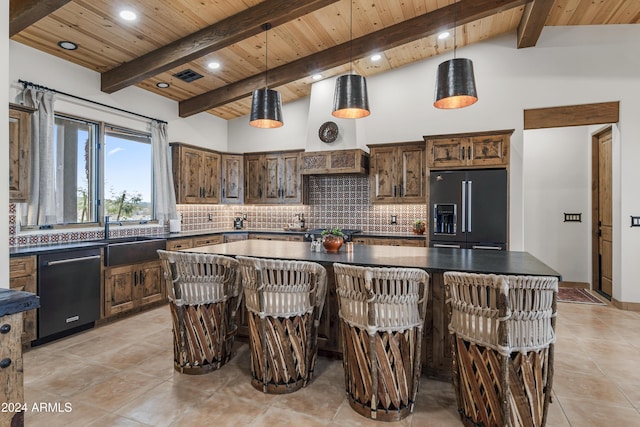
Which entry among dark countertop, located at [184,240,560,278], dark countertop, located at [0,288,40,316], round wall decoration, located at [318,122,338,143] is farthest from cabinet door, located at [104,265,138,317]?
round wall decoration, located at [318,122,338,143]

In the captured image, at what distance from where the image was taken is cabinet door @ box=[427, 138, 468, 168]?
5.00 metres

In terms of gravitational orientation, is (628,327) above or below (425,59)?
below

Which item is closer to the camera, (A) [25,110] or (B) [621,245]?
(A) [25,110]

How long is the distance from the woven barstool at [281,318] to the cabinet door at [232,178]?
13.5 feet

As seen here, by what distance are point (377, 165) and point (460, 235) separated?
1.66 metres

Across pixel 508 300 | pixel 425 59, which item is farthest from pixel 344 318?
pixel 425 59

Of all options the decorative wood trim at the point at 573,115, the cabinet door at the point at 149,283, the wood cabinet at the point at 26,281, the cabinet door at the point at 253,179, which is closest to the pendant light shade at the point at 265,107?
the wood cabinet at the point at 26,281

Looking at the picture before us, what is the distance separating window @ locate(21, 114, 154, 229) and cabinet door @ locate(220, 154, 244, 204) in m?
1.34

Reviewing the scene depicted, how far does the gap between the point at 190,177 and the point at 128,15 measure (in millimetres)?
2703

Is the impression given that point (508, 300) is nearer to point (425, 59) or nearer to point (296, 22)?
point (296, 22)

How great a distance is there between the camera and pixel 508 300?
6.44 feet

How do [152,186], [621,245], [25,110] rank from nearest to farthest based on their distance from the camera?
[25,110]
[621,245]
[152,186]

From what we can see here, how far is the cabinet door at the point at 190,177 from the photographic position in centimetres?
563

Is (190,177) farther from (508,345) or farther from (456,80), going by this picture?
(508,345)
